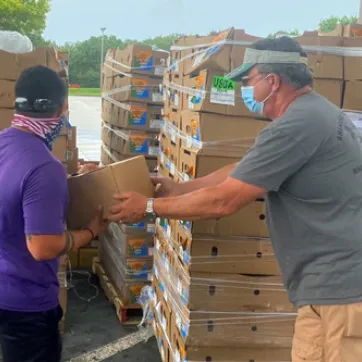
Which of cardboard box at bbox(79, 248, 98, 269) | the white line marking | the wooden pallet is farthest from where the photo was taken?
cardboard box at bbox(79, 248, 98, 269)

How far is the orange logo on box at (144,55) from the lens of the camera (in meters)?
5.02

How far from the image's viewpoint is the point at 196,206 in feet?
8.06

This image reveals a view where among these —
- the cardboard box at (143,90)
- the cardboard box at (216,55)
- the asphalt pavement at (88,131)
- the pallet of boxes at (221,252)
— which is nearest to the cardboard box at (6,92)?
the cardboard box at (143,90)

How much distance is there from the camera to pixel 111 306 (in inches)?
202

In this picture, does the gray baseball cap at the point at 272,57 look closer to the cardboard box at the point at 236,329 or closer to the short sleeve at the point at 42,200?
the short sleeve at the point at 42,200

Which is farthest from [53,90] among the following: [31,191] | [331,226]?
[331,226]

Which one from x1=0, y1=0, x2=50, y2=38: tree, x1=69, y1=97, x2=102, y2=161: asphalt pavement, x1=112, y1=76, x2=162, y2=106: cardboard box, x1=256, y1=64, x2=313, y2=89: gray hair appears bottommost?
x1=69, y1=97, x2=102, y2=161: asphalt pavement

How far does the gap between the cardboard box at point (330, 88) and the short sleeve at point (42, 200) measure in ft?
5.48

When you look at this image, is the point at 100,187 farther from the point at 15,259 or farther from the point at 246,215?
the point at 246,215

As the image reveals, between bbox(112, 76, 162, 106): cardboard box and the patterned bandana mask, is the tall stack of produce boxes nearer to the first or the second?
bbox(112, 76, 162, 106): cardboard box

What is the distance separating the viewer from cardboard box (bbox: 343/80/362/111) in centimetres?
320

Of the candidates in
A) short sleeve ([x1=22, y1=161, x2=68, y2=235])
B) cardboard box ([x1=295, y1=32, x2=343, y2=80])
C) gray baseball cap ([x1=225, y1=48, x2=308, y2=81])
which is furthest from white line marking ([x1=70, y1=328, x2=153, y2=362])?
gray baseball cap ([x1=225, y1=48, x2=308, y2=81])

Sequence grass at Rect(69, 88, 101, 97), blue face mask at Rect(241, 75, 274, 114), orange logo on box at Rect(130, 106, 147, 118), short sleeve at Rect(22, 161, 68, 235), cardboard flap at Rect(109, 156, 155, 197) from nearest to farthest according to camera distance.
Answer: short sleeve at Rect(22, 161, 68, 235), blue face mask at Rect(241, 75, 274, 114), cardboard flap at Rect(109, 156, 155, 197), orange logo on box at Rect(130, 106, 147, 118), grass at Rect(69, 88, 101, 97)

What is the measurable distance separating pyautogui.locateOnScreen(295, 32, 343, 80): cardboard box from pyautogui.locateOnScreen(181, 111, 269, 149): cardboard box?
0.45m
